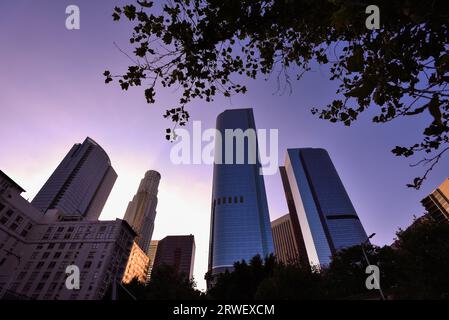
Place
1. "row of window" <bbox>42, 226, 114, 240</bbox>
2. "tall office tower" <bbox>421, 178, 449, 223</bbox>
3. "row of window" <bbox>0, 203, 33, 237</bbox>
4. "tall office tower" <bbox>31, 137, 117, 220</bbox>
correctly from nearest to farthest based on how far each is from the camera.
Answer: "row of window" <bbox>0, 203, 33, 237</bbox>
"row of window" <bbox>42, 226, 114, 240</bbox>
"tall office tower" <bbox>421, 178, 449, 223</bbox>
"tall office tower" <bbox>31, 137, 117, 220</bbox>

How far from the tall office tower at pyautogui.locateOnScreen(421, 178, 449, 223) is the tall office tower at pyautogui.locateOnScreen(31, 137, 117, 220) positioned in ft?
556

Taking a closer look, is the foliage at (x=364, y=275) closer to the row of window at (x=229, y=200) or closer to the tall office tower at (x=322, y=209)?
the tall office tower at (x=322, y=209)

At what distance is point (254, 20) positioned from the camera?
15.8 ft

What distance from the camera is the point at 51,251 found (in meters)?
64.4

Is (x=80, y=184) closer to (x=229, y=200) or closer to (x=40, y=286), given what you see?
(x=229, y=200)

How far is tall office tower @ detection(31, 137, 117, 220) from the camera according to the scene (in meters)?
138

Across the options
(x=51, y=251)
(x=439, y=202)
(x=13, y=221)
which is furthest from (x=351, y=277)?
(x=439, y=202)

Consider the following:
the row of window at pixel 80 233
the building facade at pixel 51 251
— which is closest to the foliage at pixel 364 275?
the building facade at pixel 51 251

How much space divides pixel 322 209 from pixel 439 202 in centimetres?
5784

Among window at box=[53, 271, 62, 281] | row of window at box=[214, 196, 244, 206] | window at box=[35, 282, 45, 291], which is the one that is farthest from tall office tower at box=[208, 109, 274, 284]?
window at box=[35, 282, 45, 291]

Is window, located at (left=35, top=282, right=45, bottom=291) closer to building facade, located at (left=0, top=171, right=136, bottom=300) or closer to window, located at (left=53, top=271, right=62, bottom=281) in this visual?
building facade, located at (left=0, top=171, right=136, bottom=300)
